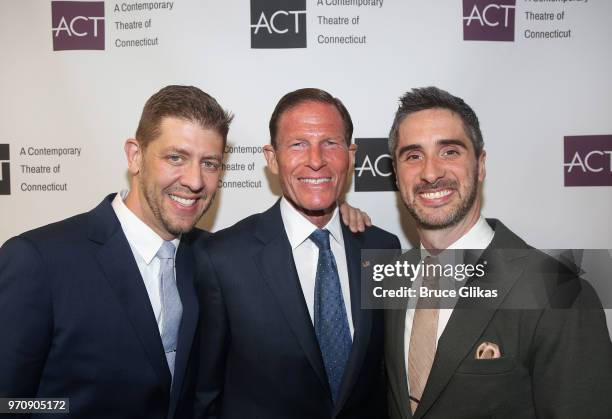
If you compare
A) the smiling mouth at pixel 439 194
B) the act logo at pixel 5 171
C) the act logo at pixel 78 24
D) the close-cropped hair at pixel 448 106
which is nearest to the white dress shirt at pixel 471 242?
the smiling mouth at pixel 439 194

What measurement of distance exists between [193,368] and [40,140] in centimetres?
209

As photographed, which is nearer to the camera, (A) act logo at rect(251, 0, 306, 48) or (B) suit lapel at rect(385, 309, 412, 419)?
(B) suit lapel at rect(385, 309, 412, 419)

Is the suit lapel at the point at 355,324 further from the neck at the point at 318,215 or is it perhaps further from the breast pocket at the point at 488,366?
the breast pocket at the point at 488,366

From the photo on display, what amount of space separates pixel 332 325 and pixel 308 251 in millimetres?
377

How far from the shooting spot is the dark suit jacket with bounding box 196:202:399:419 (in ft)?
6.36

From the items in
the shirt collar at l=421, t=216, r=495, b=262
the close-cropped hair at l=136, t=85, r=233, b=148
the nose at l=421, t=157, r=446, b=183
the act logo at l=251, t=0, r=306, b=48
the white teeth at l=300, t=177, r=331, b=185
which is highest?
the act logo at l=251, t=0, r=306, b=48

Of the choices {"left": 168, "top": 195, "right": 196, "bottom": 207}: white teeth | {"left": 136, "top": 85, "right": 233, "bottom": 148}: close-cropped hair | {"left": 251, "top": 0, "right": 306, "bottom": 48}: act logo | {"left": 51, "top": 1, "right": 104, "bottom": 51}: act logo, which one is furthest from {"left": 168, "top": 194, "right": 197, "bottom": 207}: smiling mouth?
{"left": 51, "top": 1, "right": 104, "bottom": 51}: act logo

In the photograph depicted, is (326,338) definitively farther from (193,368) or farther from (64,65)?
(64,65)

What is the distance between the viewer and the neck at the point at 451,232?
82.0 inches

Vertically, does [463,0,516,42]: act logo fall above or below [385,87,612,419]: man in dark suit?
above

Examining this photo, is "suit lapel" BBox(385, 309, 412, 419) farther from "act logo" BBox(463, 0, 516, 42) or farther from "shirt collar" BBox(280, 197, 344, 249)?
"act logo" BBox(463, 0, 516, 42)

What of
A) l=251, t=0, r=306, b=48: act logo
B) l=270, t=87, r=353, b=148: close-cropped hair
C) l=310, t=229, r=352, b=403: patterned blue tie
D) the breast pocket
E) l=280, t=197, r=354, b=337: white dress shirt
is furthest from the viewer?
l=251, t=0, r=306, b=48: act logo

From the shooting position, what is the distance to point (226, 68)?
10.1ft

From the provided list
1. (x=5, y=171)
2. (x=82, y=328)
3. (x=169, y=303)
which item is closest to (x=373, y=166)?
(x=169, y=303)
